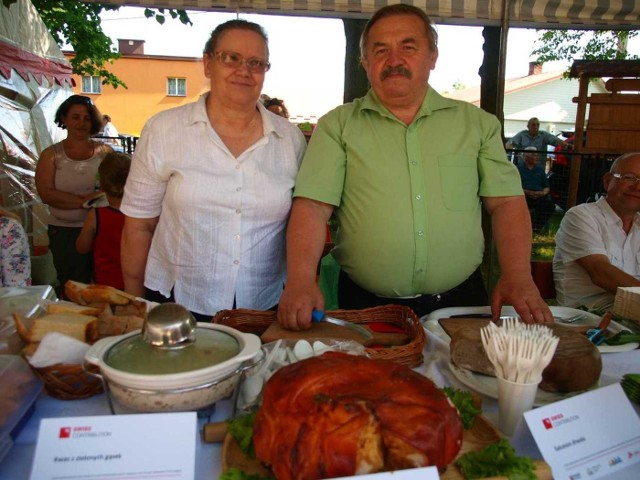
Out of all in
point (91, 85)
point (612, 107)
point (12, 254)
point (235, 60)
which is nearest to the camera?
point (235, 60)

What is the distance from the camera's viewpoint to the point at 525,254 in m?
2.00

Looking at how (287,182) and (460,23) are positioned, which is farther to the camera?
(460,23)

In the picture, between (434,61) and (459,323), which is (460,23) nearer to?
(434,61)

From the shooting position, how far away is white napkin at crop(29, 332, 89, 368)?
1.23m

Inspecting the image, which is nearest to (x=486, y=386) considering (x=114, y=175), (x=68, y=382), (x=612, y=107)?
(x=68, y=382)

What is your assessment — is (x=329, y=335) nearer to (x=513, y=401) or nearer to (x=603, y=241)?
(x=513, y=401)

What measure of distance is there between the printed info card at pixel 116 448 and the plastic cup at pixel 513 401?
2.18ft

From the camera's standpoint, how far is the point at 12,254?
9.24 ft

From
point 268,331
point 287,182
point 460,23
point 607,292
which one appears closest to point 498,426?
point 268,331

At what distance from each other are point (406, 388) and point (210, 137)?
1416 mm

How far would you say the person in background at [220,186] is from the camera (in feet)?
6.75

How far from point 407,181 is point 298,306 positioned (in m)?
0.76

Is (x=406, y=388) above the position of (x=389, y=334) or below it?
above

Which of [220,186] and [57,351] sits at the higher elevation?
[220,186]
